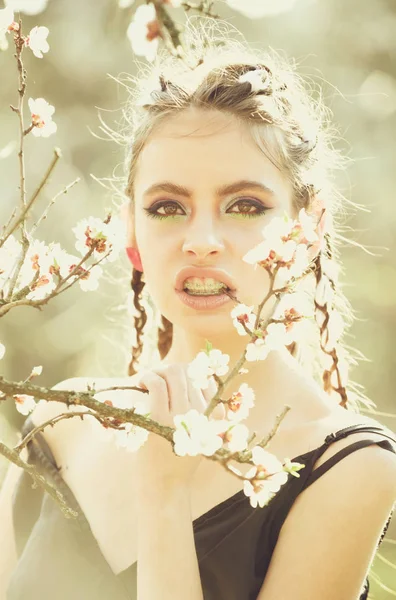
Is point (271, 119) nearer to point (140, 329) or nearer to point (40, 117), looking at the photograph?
point (40, 117)

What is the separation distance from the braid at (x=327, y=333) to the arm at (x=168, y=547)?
64 centimetres

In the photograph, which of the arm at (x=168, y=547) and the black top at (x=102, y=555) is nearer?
the arm at (x=168, y=547)

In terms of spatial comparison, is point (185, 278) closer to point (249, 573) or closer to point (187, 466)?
point (187, 466)

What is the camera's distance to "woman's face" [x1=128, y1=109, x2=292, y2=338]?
1.39m

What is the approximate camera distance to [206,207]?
1403mm

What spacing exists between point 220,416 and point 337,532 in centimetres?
30

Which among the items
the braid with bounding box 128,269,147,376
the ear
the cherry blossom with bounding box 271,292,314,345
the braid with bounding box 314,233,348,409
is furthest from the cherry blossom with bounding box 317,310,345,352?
the cherry blossom with bounding box 271,292,314,345

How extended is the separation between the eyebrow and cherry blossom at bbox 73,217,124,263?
405mm

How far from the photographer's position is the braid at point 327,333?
1764mm

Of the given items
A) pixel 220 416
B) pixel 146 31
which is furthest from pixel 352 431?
pixel 146 31

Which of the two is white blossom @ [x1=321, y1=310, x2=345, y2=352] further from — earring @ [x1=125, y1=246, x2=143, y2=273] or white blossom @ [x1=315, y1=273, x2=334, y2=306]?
earring @ [x1=125, y1=246, x2=143, y2=273]

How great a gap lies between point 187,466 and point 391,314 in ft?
10.2

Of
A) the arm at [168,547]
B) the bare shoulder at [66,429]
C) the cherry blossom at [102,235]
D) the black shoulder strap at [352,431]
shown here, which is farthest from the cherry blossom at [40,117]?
the bare shoulder at [66,429]

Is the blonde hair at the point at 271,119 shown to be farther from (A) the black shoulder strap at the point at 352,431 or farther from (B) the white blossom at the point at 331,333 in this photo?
(A) the black shoulder strap at the point at 352,431
